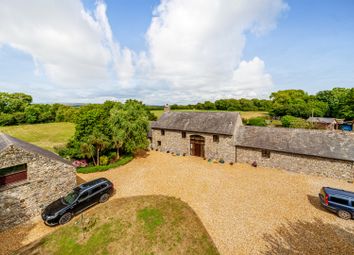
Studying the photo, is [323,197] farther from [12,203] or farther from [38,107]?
[38,107]

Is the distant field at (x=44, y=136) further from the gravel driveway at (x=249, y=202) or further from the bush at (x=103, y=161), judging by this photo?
the gravel driveway at (x=249, y=202)

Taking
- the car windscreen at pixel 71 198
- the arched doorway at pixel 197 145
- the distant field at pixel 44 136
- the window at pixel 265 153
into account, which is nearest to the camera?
the car windscreen at pixel 71 198

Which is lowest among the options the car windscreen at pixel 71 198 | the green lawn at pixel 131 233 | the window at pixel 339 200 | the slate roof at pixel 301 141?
the green lawn at pixel 131 233

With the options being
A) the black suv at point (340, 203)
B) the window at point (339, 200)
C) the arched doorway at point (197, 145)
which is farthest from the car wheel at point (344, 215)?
the arched doorway at point (197, 145)

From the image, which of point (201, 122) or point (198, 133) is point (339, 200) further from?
point (201, 122)

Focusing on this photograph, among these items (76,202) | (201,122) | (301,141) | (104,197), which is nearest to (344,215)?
(301,141)

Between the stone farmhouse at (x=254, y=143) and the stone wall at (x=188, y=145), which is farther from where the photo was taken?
the stone wall at (x=188, y=145)
